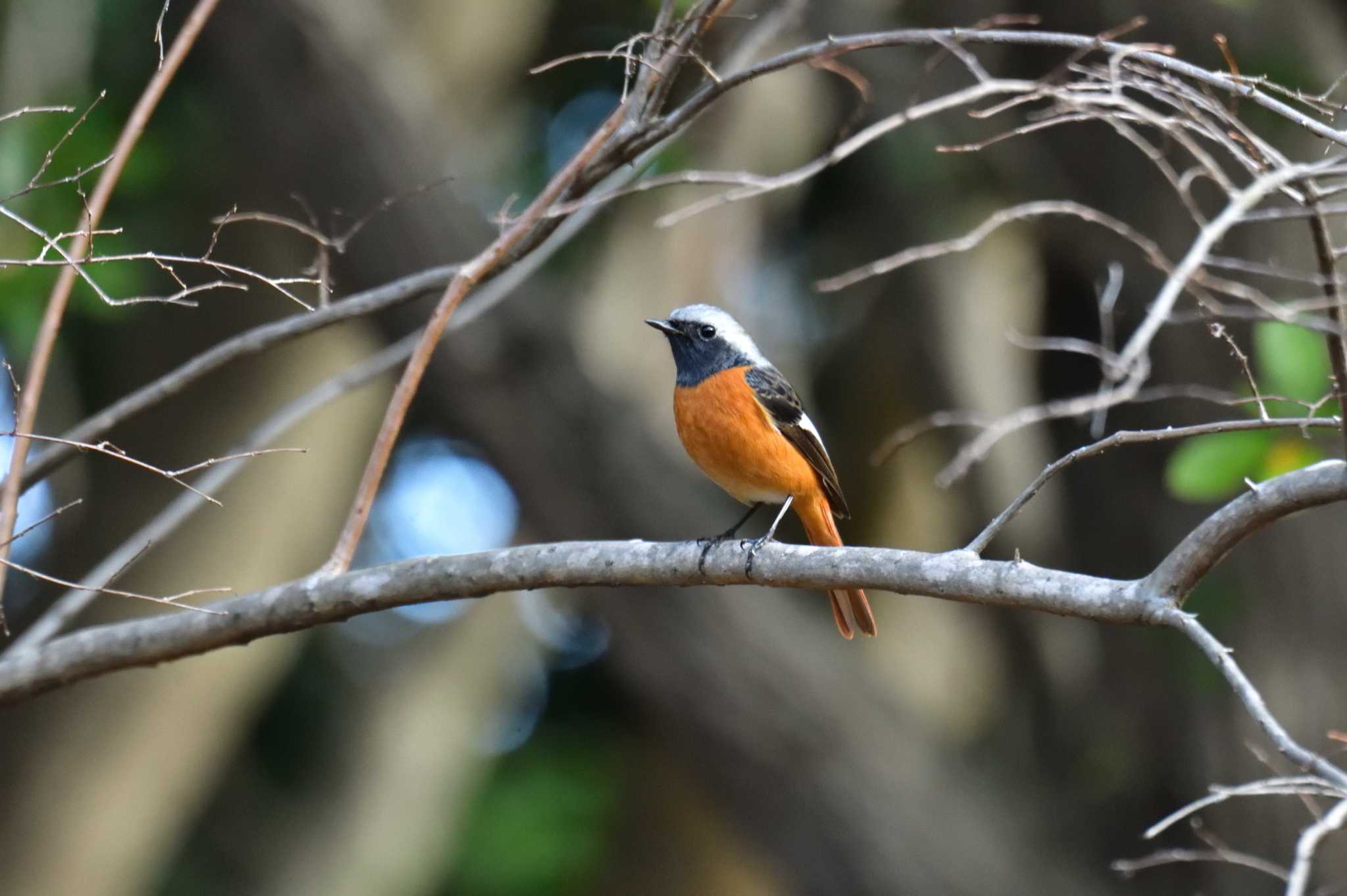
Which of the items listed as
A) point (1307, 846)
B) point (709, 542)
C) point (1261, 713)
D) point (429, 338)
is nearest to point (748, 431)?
point (709, 542)

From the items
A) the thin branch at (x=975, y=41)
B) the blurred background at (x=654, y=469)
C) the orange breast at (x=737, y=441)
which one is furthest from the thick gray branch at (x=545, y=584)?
the blurred background at (x=654, y=469)

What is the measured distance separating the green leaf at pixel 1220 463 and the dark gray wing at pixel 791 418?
1.15 meters

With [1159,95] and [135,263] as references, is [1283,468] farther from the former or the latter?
[135,263]

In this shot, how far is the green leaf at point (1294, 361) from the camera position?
3842mm

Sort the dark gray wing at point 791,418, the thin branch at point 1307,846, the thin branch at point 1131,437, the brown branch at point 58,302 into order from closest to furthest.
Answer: the thin branch at point 1307,846
the thin branch at point 1131,437
the brown branch at point 58,302
the dark gray wing at point 791,418

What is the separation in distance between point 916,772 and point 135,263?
454 cm

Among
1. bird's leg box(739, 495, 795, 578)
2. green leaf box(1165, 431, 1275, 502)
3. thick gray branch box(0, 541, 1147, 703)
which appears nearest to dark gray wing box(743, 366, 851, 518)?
bird's leg box(739, 495, 795, 578)

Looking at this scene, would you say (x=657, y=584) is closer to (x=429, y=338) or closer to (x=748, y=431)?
(x=429, y=338)

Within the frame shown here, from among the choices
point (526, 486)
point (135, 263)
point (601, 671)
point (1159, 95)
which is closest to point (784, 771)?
point (526, 486)

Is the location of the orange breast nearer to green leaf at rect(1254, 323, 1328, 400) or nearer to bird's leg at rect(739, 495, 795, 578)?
bird's leg at rect(739, 495, 795, 578)

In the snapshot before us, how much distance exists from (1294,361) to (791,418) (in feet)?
5.23

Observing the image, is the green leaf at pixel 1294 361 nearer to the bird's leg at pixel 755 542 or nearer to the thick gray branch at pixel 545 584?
the bird's leg at pixel 755 542

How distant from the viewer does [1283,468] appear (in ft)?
12.8

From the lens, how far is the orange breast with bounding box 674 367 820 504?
443cm
